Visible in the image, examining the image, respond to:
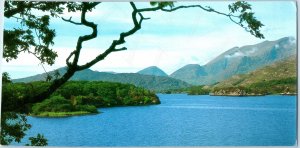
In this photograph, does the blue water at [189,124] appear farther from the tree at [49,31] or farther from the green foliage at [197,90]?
the tree at [49,31]

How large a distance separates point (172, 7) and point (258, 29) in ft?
2.36

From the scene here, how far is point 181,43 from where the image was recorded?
176 inches

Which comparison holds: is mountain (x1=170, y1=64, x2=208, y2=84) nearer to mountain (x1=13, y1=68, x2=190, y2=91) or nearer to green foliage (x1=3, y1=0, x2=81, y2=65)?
mountain (x1=13, y1=68, x2=190, y2=91)

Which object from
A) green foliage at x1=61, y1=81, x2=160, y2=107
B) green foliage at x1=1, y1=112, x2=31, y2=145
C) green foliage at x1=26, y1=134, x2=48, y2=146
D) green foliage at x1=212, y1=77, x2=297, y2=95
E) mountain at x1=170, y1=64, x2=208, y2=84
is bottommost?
green foliage at x1=26, y1=134, x2=48, y2=146

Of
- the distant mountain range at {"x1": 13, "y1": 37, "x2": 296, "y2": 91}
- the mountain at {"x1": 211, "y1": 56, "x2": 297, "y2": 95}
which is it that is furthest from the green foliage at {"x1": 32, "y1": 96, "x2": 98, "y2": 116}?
the mountain at {"x1": 211, "y1": 56, "x2": 297, "y2": 95}

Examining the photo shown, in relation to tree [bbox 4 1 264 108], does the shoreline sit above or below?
below

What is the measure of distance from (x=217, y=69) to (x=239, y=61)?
0.73 feet

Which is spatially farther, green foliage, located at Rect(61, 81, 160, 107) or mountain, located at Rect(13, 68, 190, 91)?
green foliage, located at Rect(61, 81, 160, 107)

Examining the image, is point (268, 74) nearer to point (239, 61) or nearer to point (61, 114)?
point (239, 61)

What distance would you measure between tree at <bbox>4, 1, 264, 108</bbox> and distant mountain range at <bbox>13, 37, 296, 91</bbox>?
250 mm

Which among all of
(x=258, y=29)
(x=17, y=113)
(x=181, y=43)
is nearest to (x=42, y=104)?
(x=17, y=113)

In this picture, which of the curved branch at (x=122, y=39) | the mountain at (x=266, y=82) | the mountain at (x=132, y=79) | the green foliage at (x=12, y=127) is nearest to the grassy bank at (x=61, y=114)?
the green foliage at (x=12, y=127)

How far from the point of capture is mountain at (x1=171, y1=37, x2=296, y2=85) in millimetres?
4367

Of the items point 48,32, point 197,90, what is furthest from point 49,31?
point 197,90
